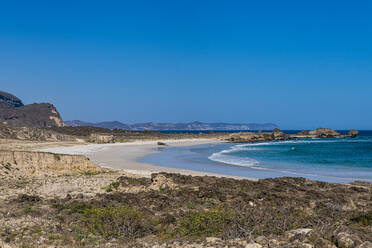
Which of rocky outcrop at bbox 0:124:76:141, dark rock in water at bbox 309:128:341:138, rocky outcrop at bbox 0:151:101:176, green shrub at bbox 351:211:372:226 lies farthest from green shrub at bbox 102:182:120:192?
dark rock in water at bbox 309:128:341:138

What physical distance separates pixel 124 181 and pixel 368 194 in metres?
10.7

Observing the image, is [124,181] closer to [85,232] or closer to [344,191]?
[85,232]

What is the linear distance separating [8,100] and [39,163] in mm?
166894

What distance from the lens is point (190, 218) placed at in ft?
30.0

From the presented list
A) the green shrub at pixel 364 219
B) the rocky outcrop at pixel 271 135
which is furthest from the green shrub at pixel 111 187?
the rocky outcrop at pixel 271 135

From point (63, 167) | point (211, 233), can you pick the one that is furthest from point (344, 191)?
point (63, 167)

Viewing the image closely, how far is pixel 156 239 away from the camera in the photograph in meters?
8.35

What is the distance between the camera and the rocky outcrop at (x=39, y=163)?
1892 cm

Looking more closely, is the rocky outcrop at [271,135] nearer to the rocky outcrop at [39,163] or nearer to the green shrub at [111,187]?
the rocky outcrop at [39,163]

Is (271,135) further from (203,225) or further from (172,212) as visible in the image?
(203,225)

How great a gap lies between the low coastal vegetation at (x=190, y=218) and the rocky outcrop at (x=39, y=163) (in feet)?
21.2

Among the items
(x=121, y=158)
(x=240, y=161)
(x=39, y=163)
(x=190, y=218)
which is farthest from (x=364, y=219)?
(x=121, y=158)

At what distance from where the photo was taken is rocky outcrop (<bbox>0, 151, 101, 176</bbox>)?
62.1 feet

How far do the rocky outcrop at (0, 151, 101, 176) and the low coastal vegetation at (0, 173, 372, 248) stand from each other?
6449 millimetres
